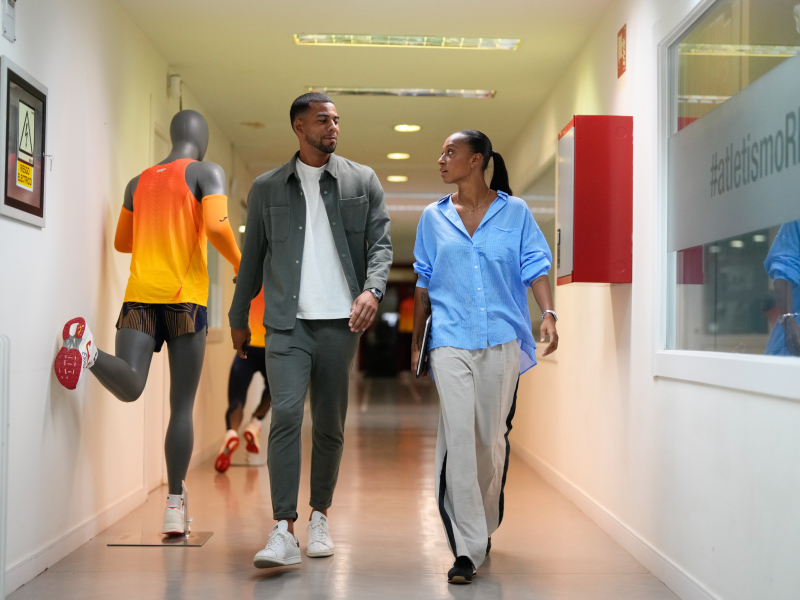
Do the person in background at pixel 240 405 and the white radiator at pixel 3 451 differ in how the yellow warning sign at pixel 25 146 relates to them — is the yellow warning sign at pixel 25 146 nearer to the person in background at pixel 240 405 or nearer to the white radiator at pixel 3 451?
the white radiator at pixel 3 451

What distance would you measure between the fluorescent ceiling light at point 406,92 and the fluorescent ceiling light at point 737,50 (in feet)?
9.08

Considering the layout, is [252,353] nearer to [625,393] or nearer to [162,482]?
[162,482]

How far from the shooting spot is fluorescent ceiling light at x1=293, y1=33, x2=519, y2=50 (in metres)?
4.62

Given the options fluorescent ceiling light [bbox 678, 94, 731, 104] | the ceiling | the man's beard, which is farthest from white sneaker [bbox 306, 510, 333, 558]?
the ceiling

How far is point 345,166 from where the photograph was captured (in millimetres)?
3109

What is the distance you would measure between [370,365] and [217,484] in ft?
56.3

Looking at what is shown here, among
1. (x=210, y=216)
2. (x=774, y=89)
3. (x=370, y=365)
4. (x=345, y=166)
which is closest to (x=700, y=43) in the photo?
(x=774, y=89)

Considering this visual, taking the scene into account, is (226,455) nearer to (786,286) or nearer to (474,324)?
(474,324)

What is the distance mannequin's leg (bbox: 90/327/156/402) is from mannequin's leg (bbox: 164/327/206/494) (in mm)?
125

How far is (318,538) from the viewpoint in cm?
313

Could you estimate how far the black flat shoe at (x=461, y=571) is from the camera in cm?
279

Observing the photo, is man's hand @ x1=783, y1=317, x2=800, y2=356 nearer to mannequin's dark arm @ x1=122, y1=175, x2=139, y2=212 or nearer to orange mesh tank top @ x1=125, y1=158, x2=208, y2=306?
orange mesh tank top @ x1=125, y1=158, x2=208, y2=306

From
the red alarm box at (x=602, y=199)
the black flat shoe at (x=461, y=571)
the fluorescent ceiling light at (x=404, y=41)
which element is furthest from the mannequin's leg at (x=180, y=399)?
the fluorescent ceiling light at (x=404, y=41)

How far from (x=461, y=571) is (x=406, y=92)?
12.6ft
